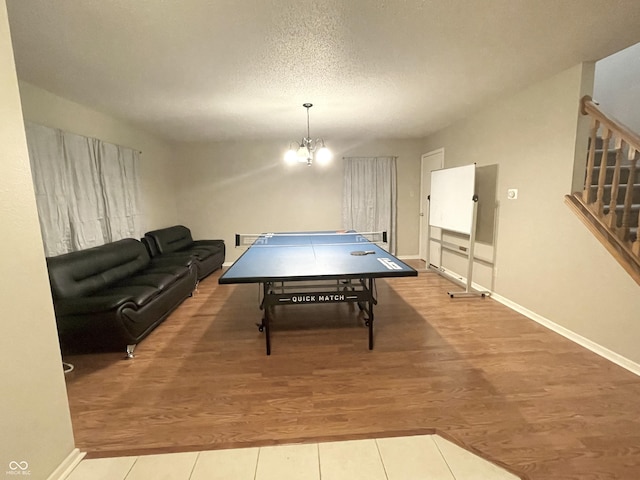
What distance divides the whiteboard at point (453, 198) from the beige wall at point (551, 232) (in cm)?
33

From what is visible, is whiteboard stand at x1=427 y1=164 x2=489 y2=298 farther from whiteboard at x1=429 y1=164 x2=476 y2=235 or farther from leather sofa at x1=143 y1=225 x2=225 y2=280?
leather sofa at x1=143 y1=225 x2=225 y2=280

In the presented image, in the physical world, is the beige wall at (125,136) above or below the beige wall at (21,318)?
above

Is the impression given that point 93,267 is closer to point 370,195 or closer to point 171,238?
point 171,238

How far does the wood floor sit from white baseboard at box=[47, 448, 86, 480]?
0.23 ft

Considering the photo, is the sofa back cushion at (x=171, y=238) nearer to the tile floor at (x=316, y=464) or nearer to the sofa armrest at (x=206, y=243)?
the sofa armrest at (x=206, y=243)

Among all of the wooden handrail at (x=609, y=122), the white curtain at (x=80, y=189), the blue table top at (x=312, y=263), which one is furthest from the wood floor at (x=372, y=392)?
the wooden handrail at (x=609, y=122)

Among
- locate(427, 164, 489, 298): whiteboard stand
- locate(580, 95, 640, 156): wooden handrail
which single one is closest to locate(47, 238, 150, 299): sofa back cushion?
locate(427, 164, 489, 298): whiteboard stand

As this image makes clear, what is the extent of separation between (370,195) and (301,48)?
3.85 m

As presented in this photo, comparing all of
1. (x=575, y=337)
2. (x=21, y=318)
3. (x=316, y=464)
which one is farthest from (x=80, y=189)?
(x=575, y=337)

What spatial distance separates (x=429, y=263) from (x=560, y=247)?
2522mm

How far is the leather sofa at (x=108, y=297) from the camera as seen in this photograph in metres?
2.35

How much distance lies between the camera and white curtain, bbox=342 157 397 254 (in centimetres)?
571

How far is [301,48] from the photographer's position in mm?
2164

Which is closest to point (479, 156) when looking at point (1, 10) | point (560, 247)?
point (560, 247)
